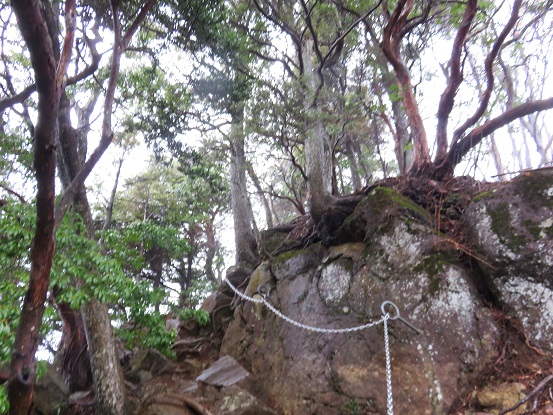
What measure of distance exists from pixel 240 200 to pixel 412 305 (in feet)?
19.3

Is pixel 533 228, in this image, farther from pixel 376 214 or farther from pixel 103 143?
pixel 103 143

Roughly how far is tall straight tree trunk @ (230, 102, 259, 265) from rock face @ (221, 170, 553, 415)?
3.07m

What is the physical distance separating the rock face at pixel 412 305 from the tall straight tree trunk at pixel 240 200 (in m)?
3.07

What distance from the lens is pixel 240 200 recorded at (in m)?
9.70

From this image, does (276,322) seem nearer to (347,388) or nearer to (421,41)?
(347,388)

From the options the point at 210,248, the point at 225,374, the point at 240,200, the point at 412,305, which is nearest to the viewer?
the point at 412,305

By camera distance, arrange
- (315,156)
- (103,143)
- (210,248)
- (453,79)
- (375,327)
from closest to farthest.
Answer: (103,143) → (375,327) → (453,79) → (315,156) → (210,248)

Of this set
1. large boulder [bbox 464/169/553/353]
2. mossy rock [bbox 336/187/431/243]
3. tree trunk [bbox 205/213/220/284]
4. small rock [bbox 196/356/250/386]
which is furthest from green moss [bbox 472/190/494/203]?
tree trunk [bbox 205/213/220/284]

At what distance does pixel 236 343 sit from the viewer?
6504 mm

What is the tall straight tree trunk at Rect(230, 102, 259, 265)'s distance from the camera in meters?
8.79

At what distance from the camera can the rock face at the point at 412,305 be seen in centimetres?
408

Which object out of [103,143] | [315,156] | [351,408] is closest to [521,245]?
[351,408]

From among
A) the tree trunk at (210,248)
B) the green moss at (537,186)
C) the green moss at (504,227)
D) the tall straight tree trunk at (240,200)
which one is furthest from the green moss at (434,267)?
the tree trunk at (210,248)

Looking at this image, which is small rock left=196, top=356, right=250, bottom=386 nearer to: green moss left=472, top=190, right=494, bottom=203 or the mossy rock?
the mossy rock
